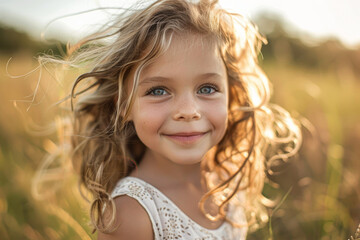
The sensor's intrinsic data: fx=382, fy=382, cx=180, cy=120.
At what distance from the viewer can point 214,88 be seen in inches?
64.0

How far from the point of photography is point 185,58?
149cm

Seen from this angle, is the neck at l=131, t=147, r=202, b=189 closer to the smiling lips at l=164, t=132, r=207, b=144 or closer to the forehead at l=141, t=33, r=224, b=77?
the smiling lips at l=164, t=132, r=207, b=144

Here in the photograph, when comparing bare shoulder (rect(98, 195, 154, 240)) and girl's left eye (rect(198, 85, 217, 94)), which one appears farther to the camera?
girl's left eye (rect(198, 85, 217, 94))

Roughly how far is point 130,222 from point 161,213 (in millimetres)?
190

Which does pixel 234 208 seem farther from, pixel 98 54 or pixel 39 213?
pixel 39 213

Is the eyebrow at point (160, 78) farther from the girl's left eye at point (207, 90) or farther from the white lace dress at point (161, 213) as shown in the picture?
the white lace dress at point (161, 213)

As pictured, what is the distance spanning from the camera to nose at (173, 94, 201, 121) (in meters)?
1.50

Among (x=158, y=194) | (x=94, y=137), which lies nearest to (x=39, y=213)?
(x=94, y=137)

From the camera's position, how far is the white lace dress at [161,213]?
63.5 inches

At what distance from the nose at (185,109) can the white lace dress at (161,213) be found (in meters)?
0.37

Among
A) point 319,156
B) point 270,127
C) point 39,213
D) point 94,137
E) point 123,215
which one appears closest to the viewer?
point 123,215

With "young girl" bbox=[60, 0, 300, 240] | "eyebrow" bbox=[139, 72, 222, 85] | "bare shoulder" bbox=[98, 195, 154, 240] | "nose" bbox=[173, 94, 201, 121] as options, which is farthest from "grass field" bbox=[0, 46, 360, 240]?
"nose" bbox=[173, 94, 201, 121]

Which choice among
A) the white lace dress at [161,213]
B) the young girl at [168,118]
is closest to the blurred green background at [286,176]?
the young girl at [168,118]

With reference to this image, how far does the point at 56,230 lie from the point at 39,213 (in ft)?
1.00
